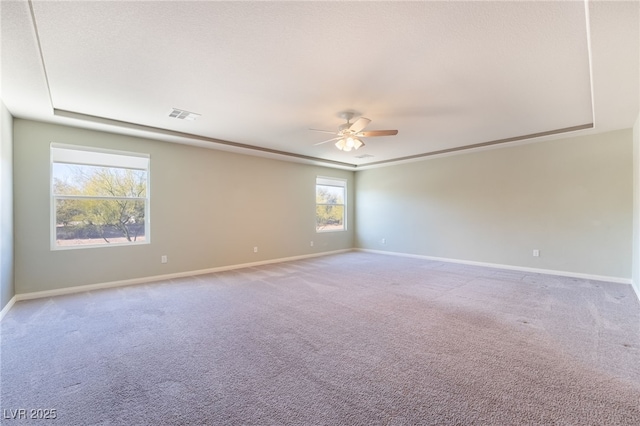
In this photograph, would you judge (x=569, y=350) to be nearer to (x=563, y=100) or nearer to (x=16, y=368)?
(x=563, y=100)

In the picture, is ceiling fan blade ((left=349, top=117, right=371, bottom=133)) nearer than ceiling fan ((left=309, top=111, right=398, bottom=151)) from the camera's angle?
Yes

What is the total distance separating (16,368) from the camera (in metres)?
2.19

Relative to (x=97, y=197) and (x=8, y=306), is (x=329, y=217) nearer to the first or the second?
(x=97, y=197)

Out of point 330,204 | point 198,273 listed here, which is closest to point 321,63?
point 198,273

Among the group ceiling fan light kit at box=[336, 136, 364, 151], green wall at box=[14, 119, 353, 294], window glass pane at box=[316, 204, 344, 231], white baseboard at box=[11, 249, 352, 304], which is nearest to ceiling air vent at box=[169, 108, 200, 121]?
green wall at box=[14, 119, 353, 294]

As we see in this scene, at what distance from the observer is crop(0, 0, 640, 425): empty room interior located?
1.93m

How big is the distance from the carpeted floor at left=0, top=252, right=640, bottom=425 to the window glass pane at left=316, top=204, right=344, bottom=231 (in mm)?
3810

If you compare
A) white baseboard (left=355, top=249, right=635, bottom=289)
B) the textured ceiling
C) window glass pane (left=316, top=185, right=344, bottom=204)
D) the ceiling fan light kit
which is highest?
the textured ceiling

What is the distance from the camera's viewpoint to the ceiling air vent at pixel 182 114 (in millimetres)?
3861

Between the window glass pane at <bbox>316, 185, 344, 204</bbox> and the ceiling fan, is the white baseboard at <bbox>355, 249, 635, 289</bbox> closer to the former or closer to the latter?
the window glass pane at <bbox>316, 185, 344, 204</bbox>

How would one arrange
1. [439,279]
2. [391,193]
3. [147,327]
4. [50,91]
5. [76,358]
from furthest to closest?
[391,193]
[439,279]
[50,91]
[147,327]
[76,358]

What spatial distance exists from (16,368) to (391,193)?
7.35 meters

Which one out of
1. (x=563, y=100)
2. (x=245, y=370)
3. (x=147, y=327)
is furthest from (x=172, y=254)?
(x=563, y=100)

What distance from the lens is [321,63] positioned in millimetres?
2639
